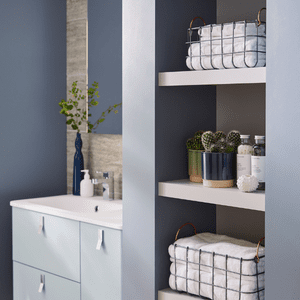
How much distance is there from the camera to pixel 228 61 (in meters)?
1.83

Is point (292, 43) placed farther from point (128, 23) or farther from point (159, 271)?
point (159, 271)

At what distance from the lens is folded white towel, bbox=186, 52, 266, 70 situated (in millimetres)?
1769

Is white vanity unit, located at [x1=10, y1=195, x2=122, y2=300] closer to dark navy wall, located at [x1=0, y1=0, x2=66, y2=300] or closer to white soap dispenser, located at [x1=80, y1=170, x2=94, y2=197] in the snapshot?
white soap dispenser, located at [x1=80, y1=170, x2=94, y2=197]

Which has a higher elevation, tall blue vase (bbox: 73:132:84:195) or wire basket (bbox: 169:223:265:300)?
tall blue vase (bbox: 73:132:84:195)

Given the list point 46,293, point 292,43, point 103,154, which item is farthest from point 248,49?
point 46,293

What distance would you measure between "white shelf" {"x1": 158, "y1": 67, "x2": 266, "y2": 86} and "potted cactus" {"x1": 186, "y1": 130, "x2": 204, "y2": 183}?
25cm

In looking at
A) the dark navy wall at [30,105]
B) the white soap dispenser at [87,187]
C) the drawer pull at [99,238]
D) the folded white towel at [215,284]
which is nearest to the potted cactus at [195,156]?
the folded white towel at [215,284]

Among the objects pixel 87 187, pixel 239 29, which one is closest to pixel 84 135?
pixel 87 187

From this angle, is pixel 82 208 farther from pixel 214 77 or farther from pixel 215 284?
pixel 214 77

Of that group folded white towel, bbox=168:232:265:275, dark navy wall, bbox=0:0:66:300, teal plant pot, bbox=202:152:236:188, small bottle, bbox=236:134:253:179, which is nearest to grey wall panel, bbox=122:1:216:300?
folded white towel, bbox=168:232:265:275

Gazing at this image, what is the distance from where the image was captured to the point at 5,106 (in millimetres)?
2953

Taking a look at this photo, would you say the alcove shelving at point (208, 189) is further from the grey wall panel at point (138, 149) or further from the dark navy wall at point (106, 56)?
the dark navy wall at point (106, 56)

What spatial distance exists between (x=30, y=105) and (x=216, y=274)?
5.89 ft

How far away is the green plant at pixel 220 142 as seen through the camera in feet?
6.29
